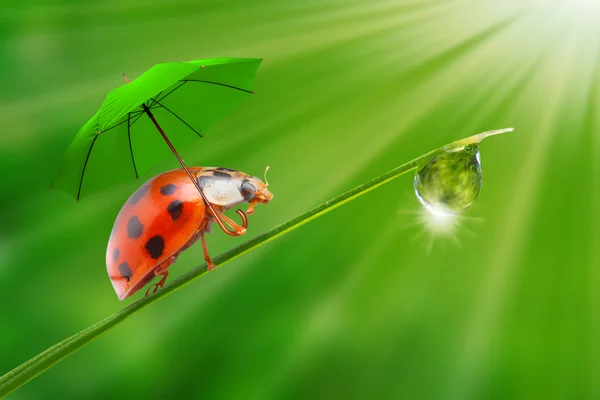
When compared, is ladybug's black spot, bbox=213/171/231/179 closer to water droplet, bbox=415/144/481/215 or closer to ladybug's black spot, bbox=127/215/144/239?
ladybug's black spot, bbox=127/215/144/239

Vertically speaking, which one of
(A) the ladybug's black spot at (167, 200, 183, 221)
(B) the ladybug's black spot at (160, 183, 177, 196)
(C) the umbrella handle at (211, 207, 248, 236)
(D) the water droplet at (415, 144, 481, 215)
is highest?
(B) the ladybug's black spot at (160, 183, 177, 196)

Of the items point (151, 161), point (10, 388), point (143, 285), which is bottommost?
point (10, 388)

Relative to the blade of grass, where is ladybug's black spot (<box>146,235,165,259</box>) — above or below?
above

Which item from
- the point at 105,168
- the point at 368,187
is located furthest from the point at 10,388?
the point at 105,168

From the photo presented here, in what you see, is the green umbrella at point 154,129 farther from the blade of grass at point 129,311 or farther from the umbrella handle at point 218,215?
the blade of grass at point 129,311

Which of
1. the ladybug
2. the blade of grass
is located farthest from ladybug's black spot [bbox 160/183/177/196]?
the blade of grass

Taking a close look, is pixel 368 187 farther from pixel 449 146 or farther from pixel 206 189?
pixel 206 189

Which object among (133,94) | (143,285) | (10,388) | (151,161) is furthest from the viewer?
(151,161)
